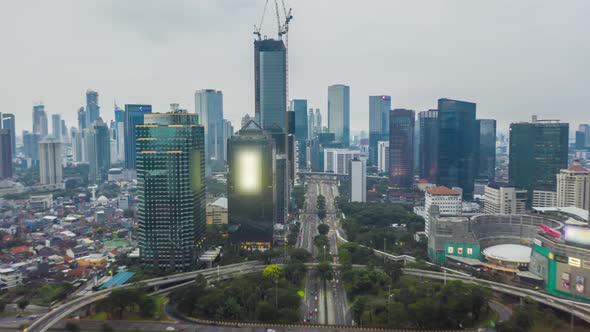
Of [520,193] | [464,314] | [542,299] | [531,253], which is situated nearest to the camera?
[464,314]

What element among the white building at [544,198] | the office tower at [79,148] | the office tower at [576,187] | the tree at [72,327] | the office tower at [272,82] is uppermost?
the office tower at [272,82]

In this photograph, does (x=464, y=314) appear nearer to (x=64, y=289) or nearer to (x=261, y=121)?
(x=64, y=289)

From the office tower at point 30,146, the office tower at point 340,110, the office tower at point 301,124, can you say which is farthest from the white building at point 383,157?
the office tower at point 30,146

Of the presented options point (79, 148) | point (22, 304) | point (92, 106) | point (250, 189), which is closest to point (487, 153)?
point (250, 189)

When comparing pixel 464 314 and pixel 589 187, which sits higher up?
pixel 589 187

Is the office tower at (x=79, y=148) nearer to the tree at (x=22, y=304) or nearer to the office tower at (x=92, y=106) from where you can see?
the office tower at (x=92, y=106)

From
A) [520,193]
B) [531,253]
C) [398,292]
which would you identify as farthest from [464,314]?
[520,193]

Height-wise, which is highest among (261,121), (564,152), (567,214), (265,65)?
(265,65)
